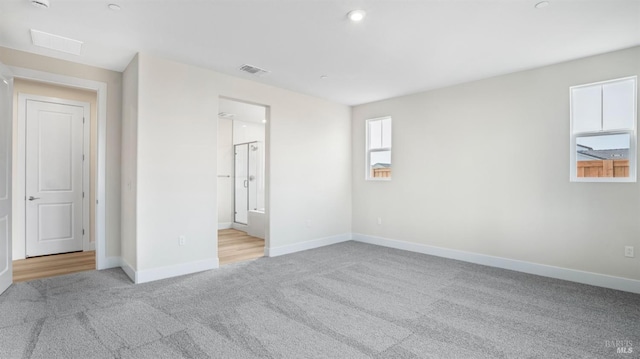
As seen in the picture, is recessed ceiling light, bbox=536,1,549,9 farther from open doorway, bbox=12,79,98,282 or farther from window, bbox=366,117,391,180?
open doorway, bbox=12,79,98,282

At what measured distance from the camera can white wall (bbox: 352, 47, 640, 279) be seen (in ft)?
11.4

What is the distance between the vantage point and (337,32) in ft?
9.93

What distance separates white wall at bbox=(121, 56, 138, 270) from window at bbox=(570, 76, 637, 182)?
202 inches

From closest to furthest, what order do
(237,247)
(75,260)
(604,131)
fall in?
(604,131), (75,260), (237,247)

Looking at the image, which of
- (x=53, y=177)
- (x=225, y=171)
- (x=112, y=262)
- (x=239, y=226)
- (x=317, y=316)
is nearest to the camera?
(x=317, y=316)

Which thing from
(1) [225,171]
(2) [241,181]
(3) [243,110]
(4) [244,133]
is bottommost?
(2) [241,181]

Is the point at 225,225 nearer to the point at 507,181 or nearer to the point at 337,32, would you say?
the point at 337,32

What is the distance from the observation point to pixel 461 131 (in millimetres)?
4633

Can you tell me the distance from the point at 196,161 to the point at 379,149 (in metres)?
3.20

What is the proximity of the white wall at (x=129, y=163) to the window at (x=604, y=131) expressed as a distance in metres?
5.12

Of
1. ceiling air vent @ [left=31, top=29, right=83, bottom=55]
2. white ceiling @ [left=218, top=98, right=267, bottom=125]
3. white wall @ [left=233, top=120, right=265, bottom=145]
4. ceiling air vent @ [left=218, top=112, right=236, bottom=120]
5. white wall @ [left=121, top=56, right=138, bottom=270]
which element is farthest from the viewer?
white wall @ [left=233, top=120, right=265, bottom=145]

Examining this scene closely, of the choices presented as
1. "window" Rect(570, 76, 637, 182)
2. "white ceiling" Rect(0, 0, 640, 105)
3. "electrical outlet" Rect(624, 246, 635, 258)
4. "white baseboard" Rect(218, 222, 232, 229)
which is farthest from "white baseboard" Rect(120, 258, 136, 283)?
"electrical outlet" Rect(624, 246, 635, 258)

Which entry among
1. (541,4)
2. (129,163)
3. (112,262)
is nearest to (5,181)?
(129,163)

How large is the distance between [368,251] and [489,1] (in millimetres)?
3746
